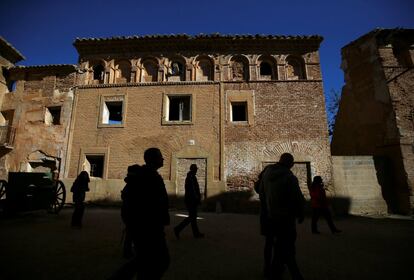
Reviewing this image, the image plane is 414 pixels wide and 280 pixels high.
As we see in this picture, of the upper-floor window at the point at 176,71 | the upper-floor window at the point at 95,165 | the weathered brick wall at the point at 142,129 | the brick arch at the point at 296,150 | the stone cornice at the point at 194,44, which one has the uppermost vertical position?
the stone cornice at the point at 194,44

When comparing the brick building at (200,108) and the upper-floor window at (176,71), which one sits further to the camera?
the upper-floor window at (176,71)

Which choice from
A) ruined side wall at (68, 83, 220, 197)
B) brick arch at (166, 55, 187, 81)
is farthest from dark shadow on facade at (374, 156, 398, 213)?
brick arch at (166, 55, 187, 81)

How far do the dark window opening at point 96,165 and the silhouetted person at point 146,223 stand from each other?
36.6 ft

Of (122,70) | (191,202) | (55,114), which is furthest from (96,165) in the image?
(191,202)

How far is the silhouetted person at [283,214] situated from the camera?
3.00 meters

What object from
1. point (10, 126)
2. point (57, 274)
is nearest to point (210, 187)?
point (57, 274)

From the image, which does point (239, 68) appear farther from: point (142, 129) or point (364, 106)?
point (364, 106)

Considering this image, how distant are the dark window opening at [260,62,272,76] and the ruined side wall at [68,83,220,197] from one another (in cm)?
286

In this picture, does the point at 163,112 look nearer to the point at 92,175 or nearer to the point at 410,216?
the point at 92,175

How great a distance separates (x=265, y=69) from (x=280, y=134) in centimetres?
407

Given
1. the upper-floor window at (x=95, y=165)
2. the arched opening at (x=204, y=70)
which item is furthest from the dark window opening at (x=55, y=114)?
the arched opening at (x=204, y=70)

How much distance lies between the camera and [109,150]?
1216 cm

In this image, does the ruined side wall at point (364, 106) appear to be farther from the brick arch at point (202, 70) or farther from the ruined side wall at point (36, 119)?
the ruined side wall at point (36, 119)

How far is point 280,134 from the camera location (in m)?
11.9
